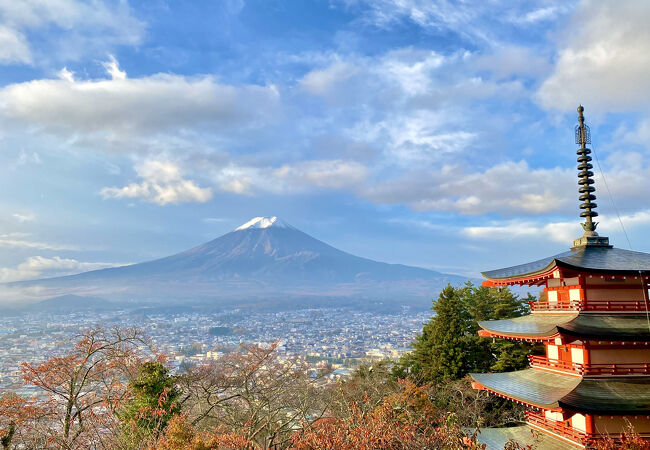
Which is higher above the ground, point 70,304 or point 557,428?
point 557,428

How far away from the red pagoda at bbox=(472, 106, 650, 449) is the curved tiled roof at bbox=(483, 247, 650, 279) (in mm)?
25

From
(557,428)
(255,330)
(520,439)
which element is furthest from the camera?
(255,330)

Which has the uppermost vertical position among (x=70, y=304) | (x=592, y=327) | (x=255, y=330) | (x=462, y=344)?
(x=592, y=327)

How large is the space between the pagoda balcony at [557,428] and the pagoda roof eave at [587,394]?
105 cm

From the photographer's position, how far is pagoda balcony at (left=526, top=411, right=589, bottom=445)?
11272 millimetres

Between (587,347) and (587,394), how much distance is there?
1170 millimetres

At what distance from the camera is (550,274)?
12047 mm

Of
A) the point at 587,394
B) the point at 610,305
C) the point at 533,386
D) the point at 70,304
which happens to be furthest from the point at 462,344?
the point at 70,304

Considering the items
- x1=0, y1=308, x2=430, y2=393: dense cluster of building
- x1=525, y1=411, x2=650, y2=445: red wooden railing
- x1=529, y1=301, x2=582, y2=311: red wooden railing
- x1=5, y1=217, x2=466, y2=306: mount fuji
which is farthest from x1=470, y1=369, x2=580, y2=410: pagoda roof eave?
x1=5, y1=217, x2=466, y2=306: mount fuji

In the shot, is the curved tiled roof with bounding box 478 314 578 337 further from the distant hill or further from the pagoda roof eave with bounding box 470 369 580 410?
the distant hill

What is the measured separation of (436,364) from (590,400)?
14.9 m

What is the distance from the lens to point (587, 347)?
1155 centimetres

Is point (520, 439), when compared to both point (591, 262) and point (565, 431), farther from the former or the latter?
point (591, 262)

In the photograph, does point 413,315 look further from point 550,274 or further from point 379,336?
point 550,274
